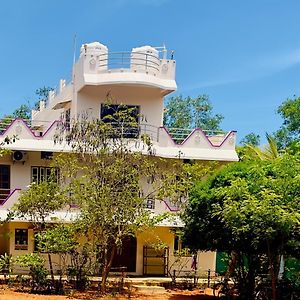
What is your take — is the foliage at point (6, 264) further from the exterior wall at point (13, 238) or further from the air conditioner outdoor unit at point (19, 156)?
the air conditioner outdoor unit at point (19, 156)

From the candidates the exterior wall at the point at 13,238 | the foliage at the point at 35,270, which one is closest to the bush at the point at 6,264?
the foliage at the point at 35,270

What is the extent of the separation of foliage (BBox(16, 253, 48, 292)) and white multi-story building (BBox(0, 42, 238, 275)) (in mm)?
3048

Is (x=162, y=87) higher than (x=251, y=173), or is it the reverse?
(x=162, y=87)

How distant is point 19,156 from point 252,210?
10.9 m

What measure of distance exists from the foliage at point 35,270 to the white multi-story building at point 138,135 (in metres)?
3.05

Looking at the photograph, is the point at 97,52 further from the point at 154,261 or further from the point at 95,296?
the point at 95,296

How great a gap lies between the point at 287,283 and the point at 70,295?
6.57 m

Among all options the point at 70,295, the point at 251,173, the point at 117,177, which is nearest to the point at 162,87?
the point at 117,177

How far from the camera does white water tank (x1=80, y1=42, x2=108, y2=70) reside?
2025 cm

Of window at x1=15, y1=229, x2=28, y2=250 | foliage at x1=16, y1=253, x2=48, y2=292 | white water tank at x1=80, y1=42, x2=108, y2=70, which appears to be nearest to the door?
window at x1=15, y1=229, x2=28, y2=250

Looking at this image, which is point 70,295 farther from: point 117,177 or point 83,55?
point 83,55

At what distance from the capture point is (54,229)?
1697 centimetres

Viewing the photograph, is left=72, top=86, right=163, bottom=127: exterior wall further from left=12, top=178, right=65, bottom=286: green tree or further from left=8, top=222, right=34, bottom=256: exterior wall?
left=8, top=222, right=34, bottom=256: exterior wall

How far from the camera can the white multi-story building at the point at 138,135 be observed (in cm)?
2002
